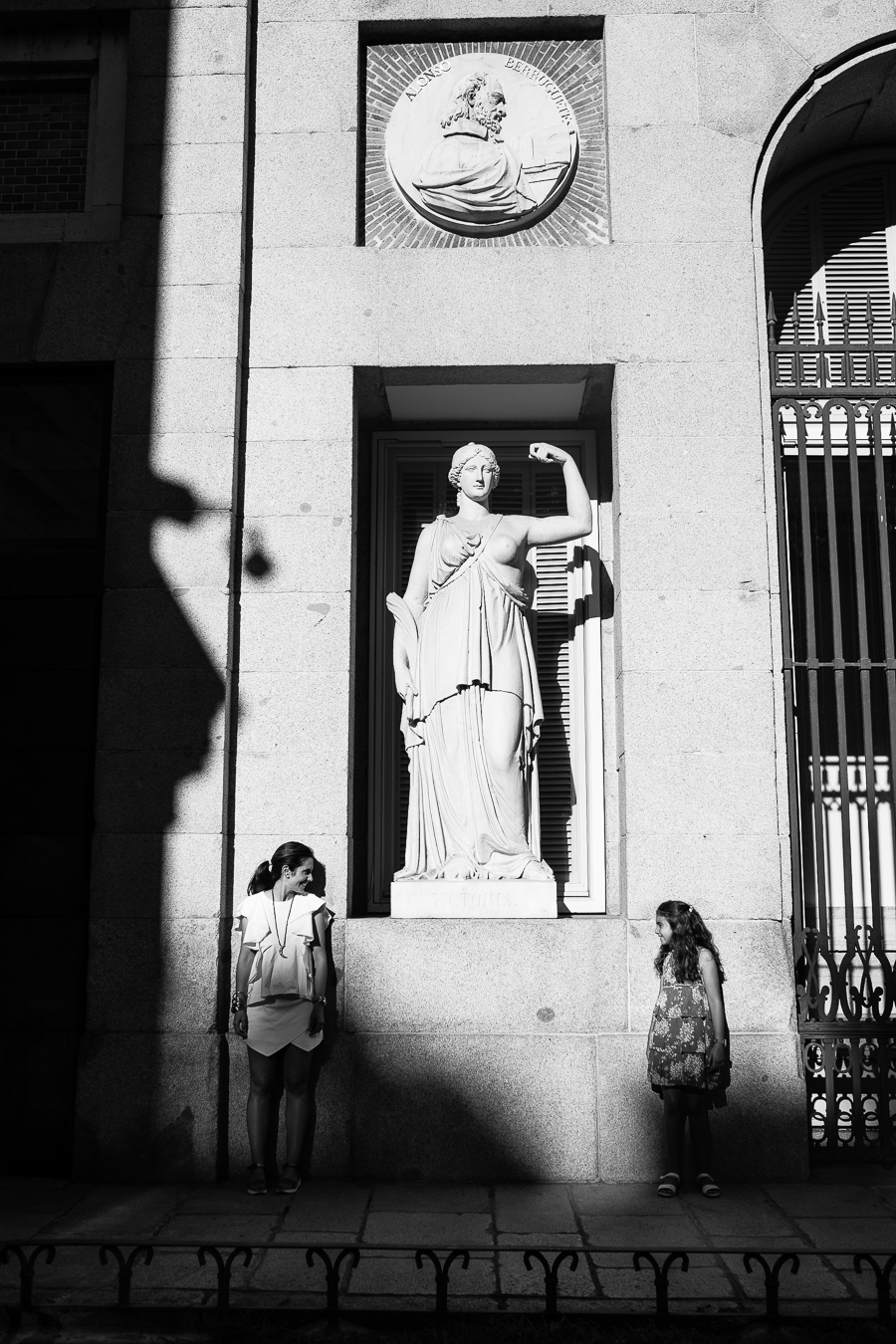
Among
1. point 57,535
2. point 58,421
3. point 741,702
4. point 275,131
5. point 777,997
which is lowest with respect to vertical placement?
point 777,997

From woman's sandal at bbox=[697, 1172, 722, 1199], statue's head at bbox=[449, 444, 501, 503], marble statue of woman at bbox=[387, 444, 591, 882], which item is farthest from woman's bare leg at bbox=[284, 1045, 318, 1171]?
statue's head at bbox=[449, 444, 501, 503]

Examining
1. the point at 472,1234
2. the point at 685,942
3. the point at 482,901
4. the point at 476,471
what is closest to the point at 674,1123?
the point at 685,942

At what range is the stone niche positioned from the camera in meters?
9.32

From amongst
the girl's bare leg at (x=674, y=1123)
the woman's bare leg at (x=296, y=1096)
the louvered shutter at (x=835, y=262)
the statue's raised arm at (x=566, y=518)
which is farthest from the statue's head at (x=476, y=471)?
the girl's bare leg at (x=674, y=1123)

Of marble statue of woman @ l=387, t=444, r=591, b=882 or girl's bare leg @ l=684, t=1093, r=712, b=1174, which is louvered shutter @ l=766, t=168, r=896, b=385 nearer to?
marble statue of woman @ l=387, t=444, r=591, b=882

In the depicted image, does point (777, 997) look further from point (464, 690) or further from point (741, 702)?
point (464, 690)

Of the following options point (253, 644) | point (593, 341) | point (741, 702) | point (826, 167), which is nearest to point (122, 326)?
point (253, 644)

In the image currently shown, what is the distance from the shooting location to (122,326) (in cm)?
902

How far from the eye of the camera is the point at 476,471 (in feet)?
29.2

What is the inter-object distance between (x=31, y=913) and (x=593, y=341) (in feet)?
18.8

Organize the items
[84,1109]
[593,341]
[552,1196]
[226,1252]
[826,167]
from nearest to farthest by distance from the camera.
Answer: [226,1252], [552,1196], [84,1109], [593,341], [826,167]

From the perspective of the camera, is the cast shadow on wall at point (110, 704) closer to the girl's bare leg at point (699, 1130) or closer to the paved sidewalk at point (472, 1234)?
the paved sidewalk at point (472, 1234)

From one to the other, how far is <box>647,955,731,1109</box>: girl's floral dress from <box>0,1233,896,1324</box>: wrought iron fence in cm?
135

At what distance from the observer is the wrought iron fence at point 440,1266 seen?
4.93 m
